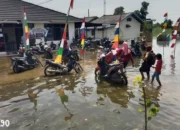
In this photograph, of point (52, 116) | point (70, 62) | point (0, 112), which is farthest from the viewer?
point (70, 62)

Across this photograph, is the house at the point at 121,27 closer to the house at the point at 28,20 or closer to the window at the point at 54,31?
the house at the point at 28,20

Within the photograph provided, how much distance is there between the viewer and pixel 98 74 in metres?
8.94

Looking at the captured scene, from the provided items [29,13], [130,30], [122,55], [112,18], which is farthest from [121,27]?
[122,55]

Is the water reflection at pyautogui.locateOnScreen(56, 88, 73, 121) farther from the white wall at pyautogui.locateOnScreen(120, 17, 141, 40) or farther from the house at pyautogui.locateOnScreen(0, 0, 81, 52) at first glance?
the white wall at pyautogui.locateOnScreen(120, 17, 141, 40)

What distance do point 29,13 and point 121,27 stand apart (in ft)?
57.3

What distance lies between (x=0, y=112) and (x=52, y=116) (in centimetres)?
152

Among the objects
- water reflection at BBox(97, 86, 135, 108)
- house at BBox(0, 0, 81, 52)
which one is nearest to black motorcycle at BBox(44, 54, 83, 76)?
water reflection at BBox(97, 86, 135, 108)

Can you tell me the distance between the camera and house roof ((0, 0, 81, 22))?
17672 mm

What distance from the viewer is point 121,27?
108 ft

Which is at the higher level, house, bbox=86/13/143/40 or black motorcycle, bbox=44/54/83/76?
house, bbox=86/13/143/40

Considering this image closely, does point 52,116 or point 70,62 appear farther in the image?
point 70,62

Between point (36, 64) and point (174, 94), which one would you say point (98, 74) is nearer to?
point (174, 94)

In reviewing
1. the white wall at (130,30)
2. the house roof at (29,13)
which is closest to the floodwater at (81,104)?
the house roof at (29,13)

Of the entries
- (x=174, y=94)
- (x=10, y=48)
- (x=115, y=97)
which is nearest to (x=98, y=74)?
(x=115, y=97)
